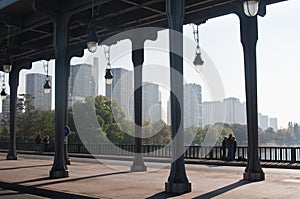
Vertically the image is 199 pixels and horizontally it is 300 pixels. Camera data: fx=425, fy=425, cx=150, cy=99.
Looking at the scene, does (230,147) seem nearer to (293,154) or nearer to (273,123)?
(293,154)

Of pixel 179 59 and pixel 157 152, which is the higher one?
pixel 179 59

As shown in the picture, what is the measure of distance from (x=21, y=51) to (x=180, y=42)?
14783mm

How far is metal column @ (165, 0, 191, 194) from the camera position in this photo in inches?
463

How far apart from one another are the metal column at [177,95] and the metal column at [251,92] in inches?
148

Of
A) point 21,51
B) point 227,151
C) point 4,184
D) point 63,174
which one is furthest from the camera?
point 227,151

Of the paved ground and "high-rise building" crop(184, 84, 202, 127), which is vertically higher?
"high-rise building" crop(184, 84, 202, 127)

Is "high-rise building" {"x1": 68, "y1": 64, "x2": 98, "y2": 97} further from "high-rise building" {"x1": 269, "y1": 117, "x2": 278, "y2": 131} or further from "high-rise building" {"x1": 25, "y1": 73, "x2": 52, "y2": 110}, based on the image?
"high-rise building" {"x1": 25, "y1": 73, "x2": 52, "y2": 110}

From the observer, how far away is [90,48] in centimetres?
1340

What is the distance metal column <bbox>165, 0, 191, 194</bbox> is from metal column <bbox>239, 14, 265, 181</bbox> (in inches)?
148

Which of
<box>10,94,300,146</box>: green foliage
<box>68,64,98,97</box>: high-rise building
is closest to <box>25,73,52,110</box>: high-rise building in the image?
<box>10,94,300,146</box>: green foliage

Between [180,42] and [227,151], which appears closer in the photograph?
[180,42]

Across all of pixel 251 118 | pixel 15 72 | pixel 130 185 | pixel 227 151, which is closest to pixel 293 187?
pixel 251 118

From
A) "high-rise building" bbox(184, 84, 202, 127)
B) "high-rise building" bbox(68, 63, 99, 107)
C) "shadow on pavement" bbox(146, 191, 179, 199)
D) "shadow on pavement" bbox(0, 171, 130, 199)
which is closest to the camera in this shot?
"shadow on pavement" bbox(146, 191, 179, 199)

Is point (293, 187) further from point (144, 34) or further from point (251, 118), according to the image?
point (144, 34)
